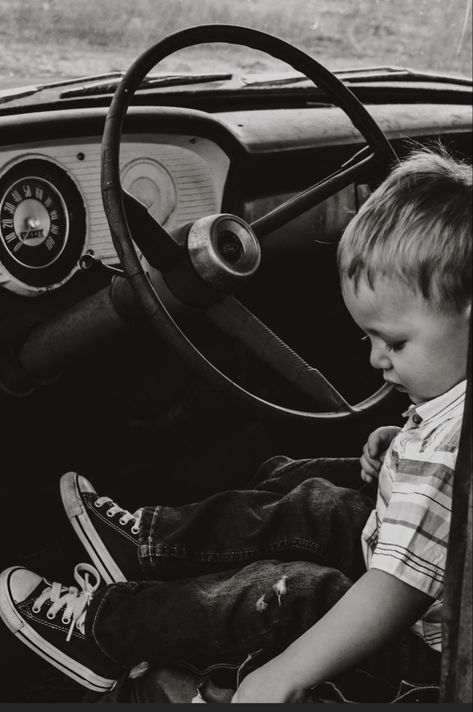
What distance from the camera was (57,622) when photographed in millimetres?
1404

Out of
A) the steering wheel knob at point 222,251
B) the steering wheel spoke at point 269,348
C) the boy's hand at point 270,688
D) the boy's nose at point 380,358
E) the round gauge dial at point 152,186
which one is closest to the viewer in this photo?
the boy's hand at point 270,688

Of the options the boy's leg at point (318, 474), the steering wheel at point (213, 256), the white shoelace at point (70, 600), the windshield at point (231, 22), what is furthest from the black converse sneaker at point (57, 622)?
the windshield at point (231, 22)

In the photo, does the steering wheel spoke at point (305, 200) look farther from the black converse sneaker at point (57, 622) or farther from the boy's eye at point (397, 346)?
the black converse sneaker at point (57, 622)

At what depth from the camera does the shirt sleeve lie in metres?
0.99

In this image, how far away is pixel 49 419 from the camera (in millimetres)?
1964

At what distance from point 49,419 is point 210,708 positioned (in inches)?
46.2

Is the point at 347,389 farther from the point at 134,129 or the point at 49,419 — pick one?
the point at 134,129

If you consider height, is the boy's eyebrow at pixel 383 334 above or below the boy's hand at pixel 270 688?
above

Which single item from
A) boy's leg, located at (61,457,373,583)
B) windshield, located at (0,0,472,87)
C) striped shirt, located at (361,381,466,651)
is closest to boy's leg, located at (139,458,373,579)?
boy's leg, located at (61,457,373,583)

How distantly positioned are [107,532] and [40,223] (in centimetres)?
55

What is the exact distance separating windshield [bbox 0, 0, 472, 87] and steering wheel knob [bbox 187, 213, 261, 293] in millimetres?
782

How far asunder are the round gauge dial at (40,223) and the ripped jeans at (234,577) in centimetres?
48

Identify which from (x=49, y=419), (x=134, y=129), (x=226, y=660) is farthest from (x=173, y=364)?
(x=226, y=660)

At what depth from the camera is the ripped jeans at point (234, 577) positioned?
1.15 meters
